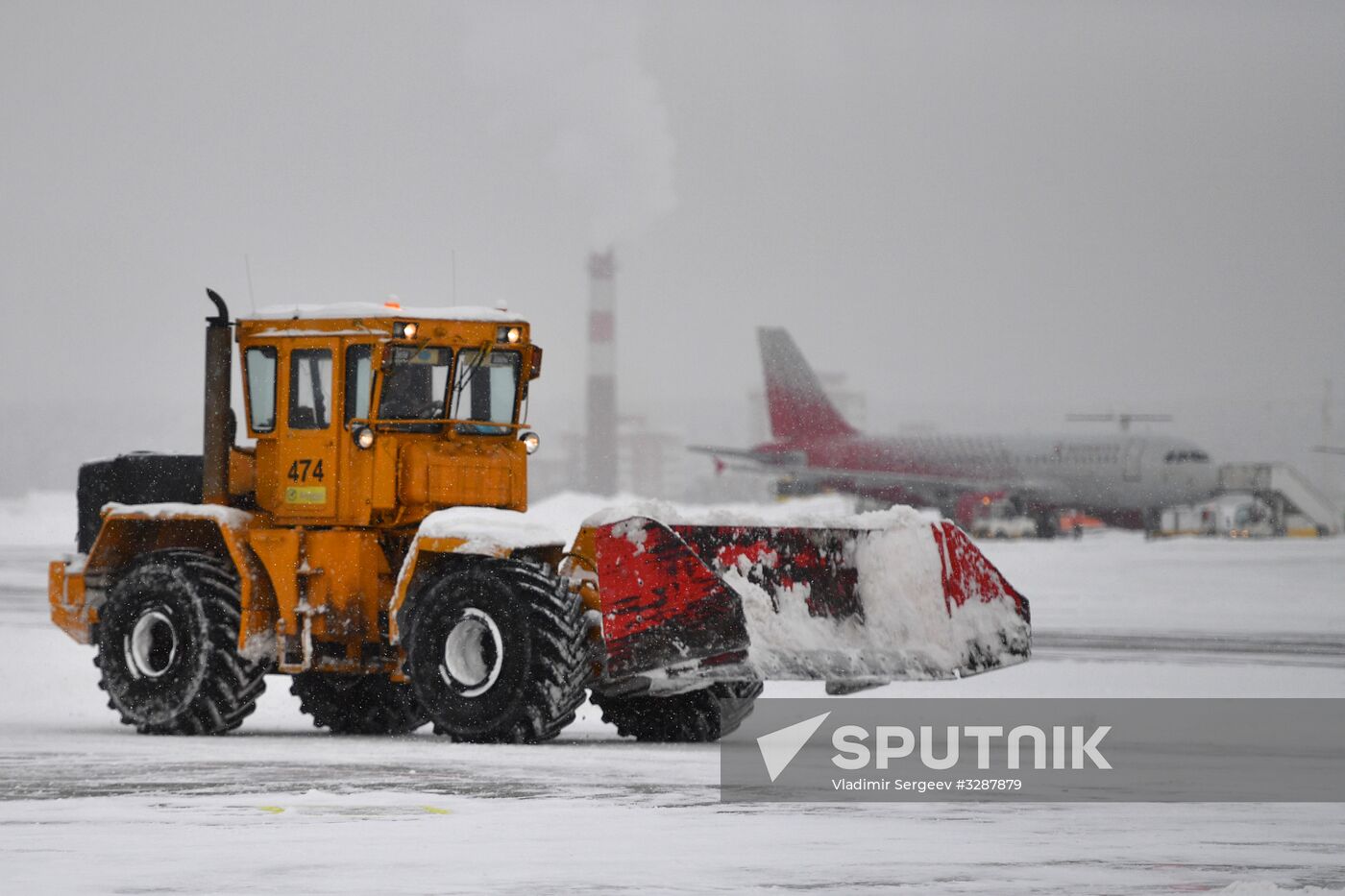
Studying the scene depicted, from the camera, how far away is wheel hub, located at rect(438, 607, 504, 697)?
40.7 feet

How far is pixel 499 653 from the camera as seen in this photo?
12297mm

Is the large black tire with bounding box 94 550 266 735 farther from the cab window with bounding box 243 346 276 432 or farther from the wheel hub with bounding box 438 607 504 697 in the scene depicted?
the wheel hub with bounding box 438 607 504 697

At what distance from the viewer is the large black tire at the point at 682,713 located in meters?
13.5

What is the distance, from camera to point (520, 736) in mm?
12273

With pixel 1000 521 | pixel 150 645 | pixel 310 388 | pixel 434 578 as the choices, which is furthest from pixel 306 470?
pixel 1000 521

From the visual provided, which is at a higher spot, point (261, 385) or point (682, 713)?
point (261, 385)

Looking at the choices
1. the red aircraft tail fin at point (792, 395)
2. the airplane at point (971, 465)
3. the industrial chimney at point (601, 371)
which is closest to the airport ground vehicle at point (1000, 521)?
the airplane at point (971, 465)

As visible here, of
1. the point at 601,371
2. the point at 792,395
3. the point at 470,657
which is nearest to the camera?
the point at 470,657

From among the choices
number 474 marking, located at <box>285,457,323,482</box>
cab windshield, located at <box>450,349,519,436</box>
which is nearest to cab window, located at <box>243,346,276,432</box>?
number 474 marking, located at <box>285,457,323,482</box>

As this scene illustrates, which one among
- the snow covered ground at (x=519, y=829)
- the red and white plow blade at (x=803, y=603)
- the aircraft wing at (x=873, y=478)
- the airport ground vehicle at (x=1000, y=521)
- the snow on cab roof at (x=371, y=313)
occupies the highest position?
the snow on cab roof at (x=371, y=313)

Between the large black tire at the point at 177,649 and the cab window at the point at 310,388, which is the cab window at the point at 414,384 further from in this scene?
the large black tire at the point at 177,649

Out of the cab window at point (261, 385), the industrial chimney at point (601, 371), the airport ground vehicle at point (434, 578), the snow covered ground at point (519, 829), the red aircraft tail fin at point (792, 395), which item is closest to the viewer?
the snow covered ground at point (519, 829)

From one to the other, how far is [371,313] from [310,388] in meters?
0.71

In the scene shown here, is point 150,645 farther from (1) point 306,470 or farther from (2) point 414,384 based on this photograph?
(2) point 414,384
